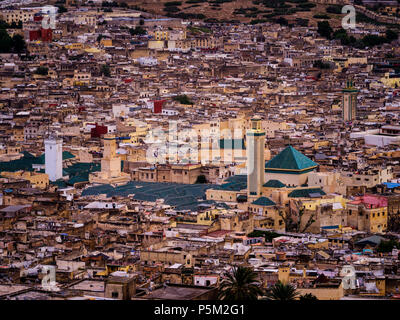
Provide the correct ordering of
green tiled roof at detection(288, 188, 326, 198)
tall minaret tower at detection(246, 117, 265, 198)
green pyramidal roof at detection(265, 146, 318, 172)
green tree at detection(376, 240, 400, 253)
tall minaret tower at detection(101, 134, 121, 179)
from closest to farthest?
green tree at detection(376, 240, 400, 253) → green tiled roof at detection(288, 188, 326, 198) → tall minaret tower at detection(246, 117, 265, 198) → green pyramidal roof at detection(265, 146, 318, 172) → tall minaret tower at detection(101, 134, 121, 179)

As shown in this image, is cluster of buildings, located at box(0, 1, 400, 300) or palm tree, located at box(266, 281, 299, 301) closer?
palm tree, located at box(266, 281, 299, 301)

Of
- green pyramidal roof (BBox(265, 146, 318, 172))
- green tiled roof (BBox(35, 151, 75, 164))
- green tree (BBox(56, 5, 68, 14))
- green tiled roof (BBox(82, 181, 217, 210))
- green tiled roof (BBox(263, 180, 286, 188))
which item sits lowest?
green tiled roof (BBox(82, 181, 217, 210))

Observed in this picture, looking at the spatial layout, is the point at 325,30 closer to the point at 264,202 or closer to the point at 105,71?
the point at 105,71

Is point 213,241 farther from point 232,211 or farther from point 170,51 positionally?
point 170,51

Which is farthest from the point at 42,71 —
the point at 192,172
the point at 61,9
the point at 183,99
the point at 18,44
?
the point at 192,172

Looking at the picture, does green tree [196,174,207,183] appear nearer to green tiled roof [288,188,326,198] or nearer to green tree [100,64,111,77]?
green tiled roof [288,188,326,198]

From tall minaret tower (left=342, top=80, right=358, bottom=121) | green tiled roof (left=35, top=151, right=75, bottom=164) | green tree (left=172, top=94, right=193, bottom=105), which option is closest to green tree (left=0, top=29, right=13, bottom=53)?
green tree (left=172, top=94, right=193, bottom=105)

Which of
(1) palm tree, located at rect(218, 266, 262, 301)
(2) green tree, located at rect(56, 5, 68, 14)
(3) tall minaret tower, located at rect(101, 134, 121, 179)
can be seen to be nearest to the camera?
(1) palm tree, located at rect(218, 266, 262, 301)
